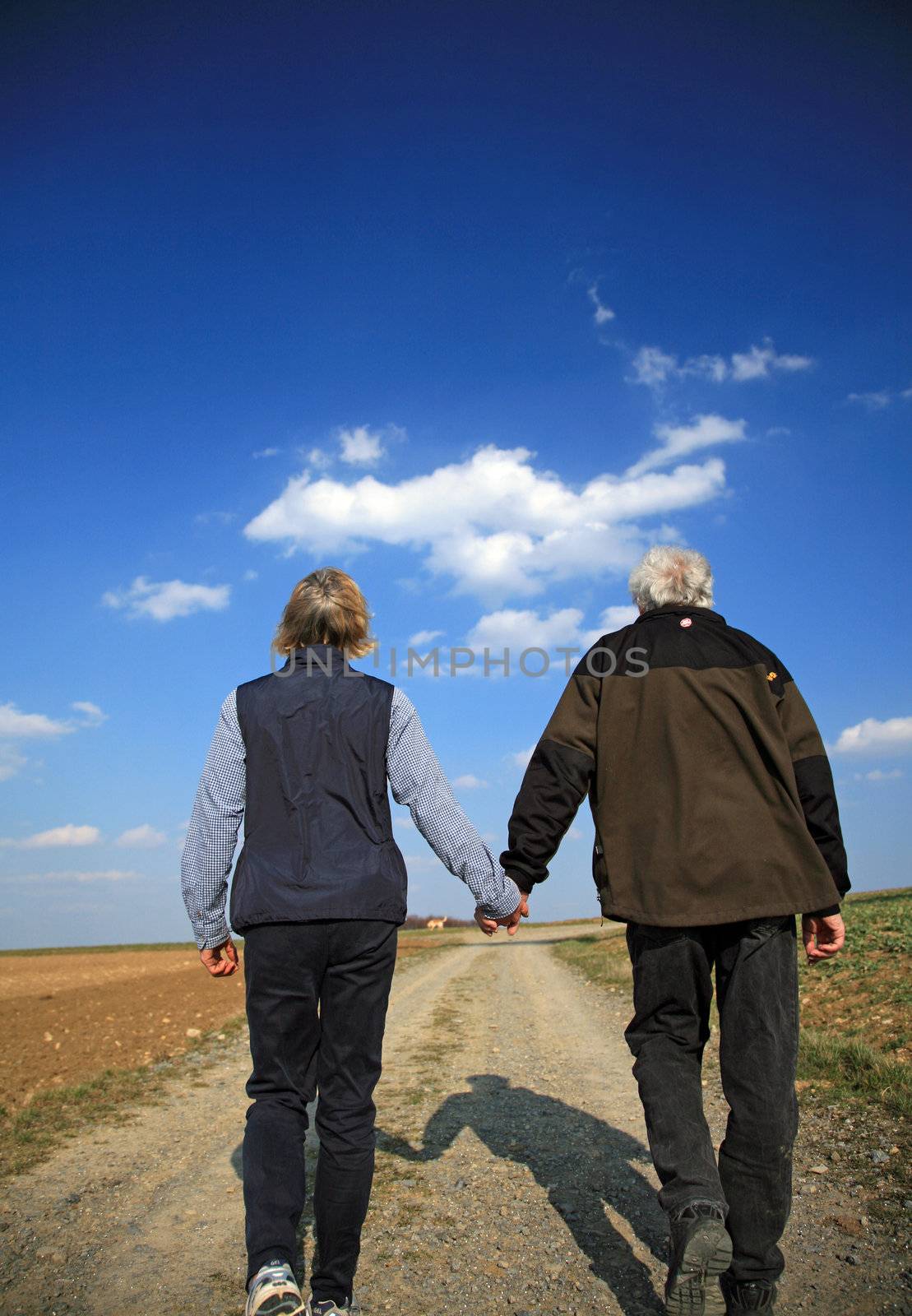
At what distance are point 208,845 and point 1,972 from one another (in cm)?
2529

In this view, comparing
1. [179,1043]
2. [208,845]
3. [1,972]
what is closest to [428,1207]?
[208,845]

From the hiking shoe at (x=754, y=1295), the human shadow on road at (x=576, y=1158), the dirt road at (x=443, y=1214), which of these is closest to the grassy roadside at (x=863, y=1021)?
the dirt road at (x=443, y=1214)

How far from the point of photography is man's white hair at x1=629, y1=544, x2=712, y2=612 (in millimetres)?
3455

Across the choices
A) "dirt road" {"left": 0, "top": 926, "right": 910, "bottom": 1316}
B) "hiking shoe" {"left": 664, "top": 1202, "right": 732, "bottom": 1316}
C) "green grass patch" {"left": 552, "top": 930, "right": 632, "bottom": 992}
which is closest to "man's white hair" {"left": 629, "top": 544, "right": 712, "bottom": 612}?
"hiking shoe" {"left": 664, "top": 1202, "right": 732, "bottom": 1316}

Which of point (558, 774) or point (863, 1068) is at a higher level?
point (558, 774)

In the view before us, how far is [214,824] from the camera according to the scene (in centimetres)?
312

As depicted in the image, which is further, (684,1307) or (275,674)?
(275,674)

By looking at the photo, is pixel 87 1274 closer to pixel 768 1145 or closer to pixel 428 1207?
pixel 428 1207

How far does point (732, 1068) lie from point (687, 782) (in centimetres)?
100

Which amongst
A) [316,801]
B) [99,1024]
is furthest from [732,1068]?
[99,1024]

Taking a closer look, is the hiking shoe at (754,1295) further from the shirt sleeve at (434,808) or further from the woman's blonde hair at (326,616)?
the woman's blonde hair at (326,616)

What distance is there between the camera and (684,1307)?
2.42 m

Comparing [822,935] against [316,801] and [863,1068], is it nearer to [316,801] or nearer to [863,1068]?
[316,801]

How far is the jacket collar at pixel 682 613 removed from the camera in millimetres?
3299
